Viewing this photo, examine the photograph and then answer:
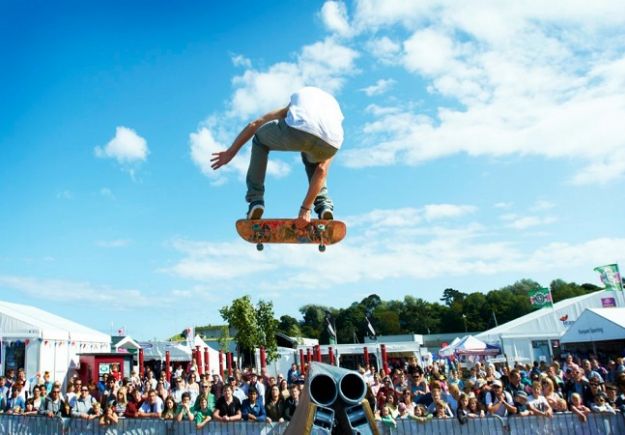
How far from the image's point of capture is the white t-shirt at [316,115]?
423 cm

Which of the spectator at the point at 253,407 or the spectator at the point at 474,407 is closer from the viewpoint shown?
the spectator at the point at 474,407

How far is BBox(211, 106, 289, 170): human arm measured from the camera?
447cm

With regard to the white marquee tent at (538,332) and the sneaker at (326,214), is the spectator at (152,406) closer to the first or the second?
the sneaker at (326,214)

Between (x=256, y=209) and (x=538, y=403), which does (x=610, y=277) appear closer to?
(x=538, y=403)

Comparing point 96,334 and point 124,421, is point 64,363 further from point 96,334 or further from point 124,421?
point 124,421

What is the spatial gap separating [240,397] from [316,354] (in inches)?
430

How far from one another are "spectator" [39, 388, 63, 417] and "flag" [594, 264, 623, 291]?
24.7 metres

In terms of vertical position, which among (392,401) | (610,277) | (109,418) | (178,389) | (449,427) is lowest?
(449,427)

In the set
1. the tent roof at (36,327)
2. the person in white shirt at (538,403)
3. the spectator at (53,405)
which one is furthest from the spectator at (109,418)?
the tent roof at (36,327)

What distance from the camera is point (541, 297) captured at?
81.7 ft

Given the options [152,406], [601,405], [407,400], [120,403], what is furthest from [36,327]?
[601,405]

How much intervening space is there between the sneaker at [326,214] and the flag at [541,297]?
22.4m

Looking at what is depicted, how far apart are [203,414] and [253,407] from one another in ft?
2.64

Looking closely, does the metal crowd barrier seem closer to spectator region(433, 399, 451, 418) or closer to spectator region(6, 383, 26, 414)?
spectator region(433, 399, 451, 418)
